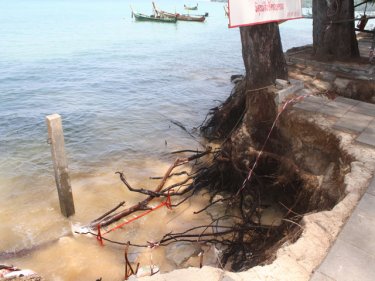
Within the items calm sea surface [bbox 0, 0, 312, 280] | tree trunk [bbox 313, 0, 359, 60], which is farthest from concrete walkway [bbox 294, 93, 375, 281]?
tree trunk [bbox 313, 0, 359, 60]

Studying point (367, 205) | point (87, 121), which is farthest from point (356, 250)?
point (87, 121)

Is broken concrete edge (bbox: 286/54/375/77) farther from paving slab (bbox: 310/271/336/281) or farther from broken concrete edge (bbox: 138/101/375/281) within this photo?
paving slab (bbox: 310/271/336/281)

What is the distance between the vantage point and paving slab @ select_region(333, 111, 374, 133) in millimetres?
4840

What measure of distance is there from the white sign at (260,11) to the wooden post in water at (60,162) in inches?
122

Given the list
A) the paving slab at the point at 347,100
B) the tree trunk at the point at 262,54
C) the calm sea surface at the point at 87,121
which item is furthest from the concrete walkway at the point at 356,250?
the calm sea surface at the point at 87,121

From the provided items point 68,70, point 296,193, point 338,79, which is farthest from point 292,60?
point 68,70

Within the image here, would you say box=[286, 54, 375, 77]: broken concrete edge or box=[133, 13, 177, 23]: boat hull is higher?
box=[133, 13, 177, 23]: boat hull

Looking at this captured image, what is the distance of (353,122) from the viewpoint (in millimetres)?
5062

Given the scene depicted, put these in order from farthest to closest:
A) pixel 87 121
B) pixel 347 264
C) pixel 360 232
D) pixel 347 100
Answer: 1. pixel 87 121
2. pixel 347 100
3. pixel 360 232
4. pixel 347 264

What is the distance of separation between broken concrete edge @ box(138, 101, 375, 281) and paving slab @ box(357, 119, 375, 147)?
631mm

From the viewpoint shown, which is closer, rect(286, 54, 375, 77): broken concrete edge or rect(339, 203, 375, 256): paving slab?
rect(339, 203, 375, 256): paving slab

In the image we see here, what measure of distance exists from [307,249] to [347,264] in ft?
1.03

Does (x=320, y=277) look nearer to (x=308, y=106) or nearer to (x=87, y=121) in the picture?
(x=308, y=106)

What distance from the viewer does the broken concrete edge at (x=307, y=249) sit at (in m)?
2.53
